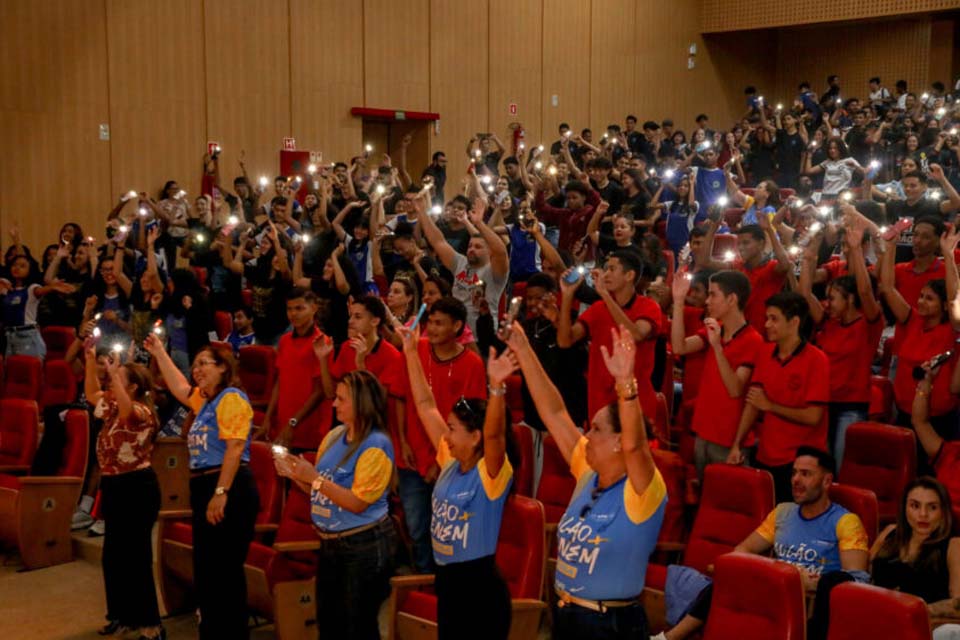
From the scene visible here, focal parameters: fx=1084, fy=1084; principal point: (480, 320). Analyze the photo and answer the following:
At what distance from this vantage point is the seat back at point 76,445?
6504 millimetres

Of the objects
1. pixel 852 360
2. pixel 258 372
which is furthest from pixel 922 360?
pixel 258 372

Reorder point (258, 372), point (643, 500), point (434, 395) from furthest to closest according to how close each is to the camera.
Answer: point (258, 372) → point (434, 395) → point (643, 500)

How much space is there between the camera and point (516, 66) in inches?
632

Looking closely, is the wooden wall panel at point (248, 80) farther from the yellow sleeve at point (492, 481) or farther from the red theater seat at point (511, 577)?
the yellow sleeve at point (492, 481)

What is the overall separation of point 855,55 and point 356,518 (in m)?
19.0

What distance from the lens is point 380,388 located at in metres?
4.14

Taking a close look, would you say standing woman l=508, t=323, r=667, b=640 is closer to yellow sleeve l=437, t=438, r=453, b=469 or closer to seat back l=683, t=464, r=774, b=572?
yellow sleeve l=437, t=438, r=453, b=469

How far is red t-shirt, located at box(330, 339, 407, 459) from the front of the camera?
496cm

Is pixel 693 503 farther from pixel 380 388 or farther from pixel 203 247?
pixel 203 247

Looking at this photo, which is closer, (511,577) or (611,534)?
(611,534)

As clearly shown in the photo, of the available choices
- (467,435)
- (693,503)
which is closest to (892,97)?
(693,503)

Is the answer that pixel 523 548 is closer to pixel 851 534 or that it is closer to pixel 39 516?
pixel 851 534

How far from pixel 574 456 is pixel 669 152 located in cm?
1135

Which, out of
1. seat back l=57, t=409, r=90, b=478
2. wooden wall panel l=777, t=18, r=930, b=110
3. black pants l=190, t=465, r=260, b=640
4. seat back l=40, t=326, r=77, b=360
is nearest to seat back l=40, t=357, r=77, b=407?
seat back l=57, t=409, r=90, b=478
